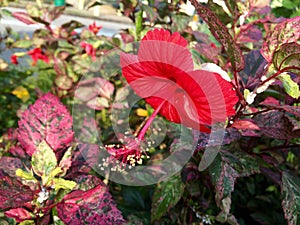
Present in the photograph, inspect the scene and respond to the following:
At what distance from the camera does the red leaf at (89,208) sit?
602mm

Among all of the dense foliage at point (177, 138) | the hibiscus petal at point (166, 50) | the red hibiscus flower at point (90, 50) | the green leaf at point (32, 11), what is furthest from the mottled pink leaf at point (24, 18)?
the hibiscus petal at point (166, 50)

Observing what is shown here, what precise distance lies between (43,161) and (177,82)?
0.26 metres

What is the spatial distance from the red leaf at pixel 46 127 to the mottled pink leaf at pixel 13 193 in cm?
10

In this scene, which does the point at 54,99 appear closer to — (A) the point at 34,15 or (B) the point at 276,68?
(B) the point at 276,68

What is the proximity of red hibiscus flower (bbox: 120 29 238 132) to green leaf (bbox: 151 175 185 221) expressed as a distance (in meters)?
0.23

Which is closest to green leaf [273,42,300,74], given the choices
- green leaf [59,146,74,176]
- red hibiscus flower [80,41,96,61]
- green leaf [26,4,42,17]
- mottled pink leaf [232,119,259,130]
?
mottled pink leaf [232,119,259,130]

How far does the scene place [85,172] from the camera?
27.6 inches

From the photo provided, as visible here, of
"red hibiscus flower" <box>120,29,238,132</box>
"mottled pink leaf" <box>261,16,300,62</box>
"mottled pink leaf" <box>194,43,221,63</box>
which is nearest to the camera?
"red hibiscus flower" <box>120,29,238,132</box>

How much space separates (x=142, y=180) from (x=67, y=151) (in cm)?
21

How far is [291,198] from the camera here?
700 mm

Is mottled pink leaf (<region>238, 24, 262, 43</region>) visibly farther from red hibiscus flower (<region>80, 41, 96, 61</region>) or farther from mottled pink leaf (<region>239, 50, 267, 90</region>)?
red hibiscus flower (<region>80, 41, 96, 61</region>)

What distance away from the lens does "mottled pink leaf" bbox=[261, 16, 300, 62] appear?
0.59 m

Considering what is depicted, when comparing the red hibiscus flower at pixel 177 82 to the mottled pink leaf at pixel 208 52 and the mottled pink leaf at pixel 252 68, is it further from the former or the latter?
the mottled pink leaf at pixel 208 52

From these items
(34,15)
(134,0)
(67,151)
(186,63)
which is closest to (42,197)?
(67,151)
